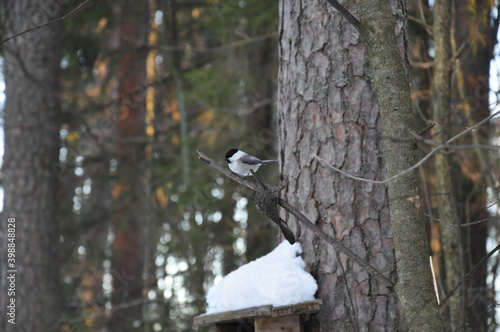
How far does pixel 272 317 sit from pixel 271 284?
15cm

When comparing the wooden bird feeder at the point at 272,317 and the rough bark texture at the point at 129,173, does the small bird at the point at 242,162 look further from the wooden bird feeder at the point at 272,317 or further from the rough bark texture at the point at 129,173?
the rough bark texture at the point at 129,173

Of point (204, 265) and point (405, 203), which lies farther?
point (204, 265)

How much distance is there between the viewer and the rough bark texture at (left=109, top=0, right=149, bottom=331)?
8117 millimetres

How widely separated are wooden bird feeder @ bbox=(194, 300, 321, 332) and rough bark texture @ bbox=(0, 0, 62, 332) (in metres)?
3.46

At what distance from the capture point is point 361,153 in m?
2.86

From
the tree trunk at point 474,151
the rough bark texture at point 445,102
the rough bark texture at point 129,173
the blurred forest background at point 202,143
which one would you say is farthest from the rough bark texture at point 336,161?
the rough bark texture at point 129,173

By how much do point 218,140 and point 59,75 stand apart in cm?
178

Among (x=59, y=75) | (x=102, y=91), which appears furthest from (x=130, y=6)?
(x=59, y=75)

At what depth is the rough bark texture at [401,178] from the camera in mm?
2188

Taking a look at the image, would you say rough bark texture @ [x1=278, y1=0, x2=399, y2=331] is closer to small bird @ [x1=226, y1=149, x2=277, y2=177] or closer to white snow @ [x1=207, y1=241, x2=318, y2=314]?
white snow @ [x1=207, y1=241, x2=318, y2=314]

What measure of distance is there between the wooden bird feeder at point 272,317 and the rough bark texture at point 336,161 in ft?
0.31

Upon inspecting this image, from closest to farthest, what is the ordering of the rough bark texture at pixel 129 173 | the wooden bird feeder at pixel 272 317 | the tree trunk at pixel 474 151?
the wooden bird feeder at pixel 272 317 → the tree trunk at pixel 474 151 → the rough bark texture at pixel 129 173

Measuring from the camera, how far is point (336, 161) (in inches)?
114

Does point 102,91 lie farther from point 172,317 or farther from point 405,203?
point 405,203
